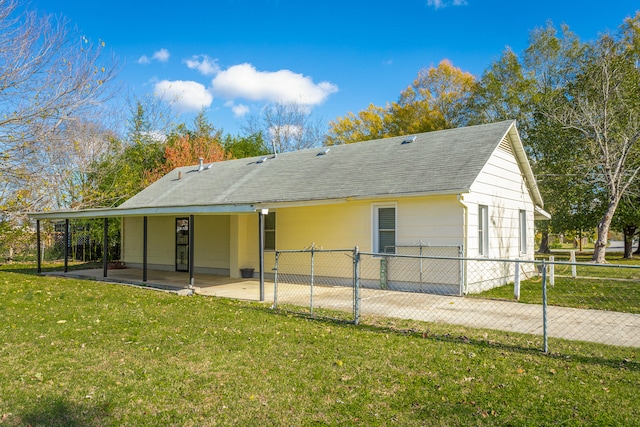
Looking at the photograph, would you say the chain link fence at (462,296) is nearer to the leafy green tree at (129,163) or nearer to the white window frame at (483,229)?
the white window frame at (483,229)

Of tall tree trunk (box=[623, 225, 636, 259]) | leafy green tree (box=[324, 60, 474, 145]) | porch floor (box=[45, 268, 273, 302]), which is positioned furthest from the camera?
leafy green tree (box=[324, 60, 474, 145])

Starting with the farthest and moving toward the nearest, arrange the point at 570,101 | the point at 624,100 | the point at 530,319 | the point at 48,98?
the point at 570,101 → the point at 624,100 → the point at 48,98 → the point at 530,319

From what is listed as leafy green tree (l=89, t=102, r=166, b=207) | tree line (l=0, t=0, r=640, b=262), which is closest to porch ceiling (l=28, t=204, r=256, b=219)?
tree line (l=0, t=0, r=640, b=262)

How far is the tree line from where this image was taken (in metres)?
13.7

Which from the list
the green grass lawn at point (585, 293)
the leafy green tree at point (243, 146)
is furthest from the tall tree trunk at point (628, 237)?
the leafy green tree at point (243, 146)

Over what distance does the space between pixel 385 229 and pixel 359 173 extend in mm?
2105

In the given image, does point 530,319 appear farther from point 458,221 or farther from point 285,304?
point 285,304

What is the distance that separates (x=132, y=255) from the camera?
19.7 meters

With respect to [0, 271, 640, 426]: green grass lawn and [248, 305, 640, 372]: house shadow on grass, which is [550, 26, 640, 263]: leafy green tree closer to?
[248, 305, 640, 372]: house shadow on grass

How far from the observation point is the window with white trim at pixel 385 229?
39.2 feet

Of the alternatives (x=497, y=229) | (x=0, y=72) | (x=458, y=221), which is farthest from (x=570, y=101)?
(x=0, y=72)

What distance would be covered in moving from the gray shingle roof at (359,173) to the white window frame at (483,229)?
165 cm

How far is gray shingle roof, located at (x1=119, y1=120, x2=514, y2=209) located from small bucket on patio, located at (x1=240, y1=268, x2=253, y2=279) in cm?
232

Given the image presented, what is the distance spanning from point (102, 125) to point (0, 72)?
979cm
